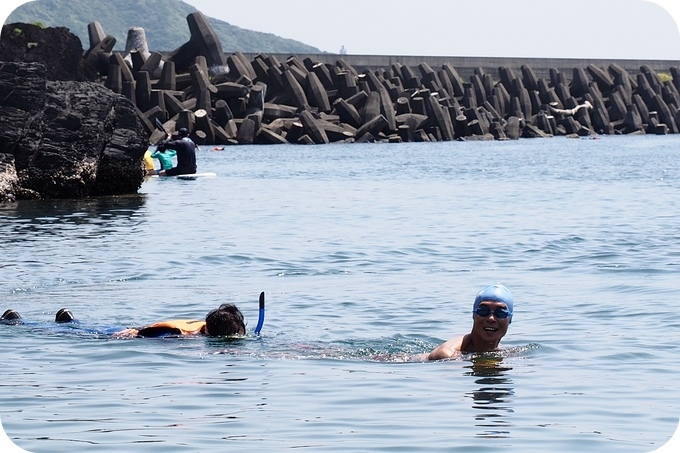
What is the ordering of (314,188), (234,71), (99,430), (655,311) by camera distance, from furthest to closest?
1. (234,71)
2. (314,188)
3. (655,311)
4. (99,430)

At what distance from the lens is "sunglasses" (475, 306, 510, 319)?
966cm

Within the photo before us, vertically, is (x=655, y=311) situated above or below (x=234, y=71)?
below

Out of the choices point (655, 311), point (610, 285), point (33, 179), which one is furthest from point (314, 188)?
point (655, 311)

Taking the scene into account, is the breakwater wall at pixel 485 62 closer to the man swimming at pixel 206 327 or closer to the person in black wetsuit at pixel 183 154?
the person in black wetsuit at pixel 183 154

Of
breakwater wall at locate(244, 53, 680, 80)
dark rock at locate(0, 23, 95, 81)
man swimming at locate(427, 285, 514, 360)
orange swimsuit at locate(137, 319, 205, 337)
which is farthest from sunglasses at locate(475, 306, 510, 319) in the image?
breakwater wall at locate(244, 53, 680, 80)

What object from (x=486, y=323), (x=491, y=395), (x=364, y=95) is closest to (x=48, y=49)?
(x=364, y=95)

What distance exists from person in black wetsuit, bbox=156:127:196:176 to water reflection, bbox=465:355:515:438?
23.0 metres

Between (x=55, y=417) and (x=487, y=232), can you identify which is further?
(x=487, y=232)

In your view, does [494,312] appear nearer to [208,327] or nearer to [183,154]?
[208,327]

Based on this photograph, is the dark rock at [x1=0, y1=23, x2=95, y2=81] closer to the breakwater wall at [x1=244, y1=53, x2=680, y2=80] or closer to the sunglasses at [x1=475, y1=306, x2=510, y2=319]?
the breakwater wall at [x1=244, y1=53, x2=680, y2=80]

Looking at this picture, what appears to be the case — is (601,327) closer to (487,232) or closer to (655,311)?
(655,311)

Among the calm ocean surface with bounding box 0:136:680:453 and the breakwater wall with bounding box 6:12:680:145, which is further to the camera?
the breakwater wall with bounding box 6:12:680:145

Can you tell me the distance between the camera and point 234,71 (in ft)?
197

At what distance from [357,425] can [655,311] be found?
5.98 meters
